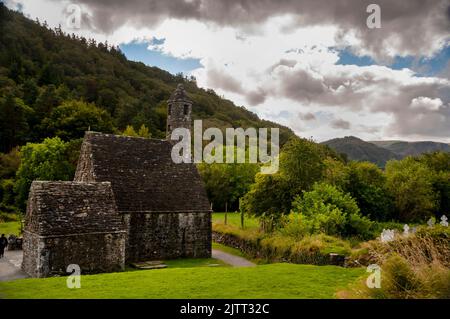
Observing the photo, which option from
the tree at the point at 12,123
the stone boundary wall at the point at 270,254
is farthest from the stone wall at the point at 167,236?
the tree at the point at 12,123

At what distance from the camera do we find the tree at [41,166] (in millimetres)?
42844

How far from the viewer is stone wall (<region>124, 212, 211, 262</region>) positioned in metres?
25.2

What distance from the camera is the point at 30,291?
11664 mm

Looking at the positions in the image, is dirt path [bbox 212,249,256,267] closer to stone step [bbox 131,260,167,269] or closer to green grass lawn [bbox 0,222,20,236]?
stone step [bbox 131,260,167,269]

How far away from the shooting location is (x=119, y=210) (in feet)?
80.3

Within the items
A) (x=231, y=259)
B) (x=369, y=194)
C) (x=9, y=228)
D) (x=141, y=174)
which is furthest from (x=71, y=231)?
(x=369, y=194)

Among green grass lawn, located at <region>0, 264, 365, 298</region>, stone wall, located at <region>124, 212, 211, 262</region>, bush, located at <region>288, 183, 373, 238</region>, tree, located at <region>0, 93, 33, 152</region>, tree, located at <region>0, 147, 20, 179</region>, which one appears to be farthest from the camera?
tree, located at <region>0, 93, 33, 152</region>

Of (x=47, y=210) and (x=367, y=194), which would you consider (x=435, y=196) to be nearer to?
(x=367, y=194)

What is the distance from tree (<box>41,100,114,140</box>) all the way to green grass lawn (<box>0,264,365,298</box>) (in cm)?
4833

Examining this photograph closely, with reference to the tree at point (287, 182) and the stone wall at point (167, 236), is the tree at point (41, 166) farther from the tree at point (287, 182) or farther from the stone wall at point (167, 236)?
the tree at point (287, 182)

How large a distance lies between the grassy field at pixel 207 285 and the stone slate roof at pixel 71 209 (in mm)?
6755

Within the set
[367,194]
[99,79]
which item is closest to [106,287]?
[367,194]

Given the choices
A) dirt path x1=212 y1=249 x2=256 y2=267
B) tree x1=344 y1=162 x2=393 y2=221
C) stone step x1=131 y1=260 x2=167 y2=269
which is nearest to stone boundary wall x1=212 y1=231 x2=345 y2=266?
dirt path x1=212 y1=249 x2=256 y2=267
